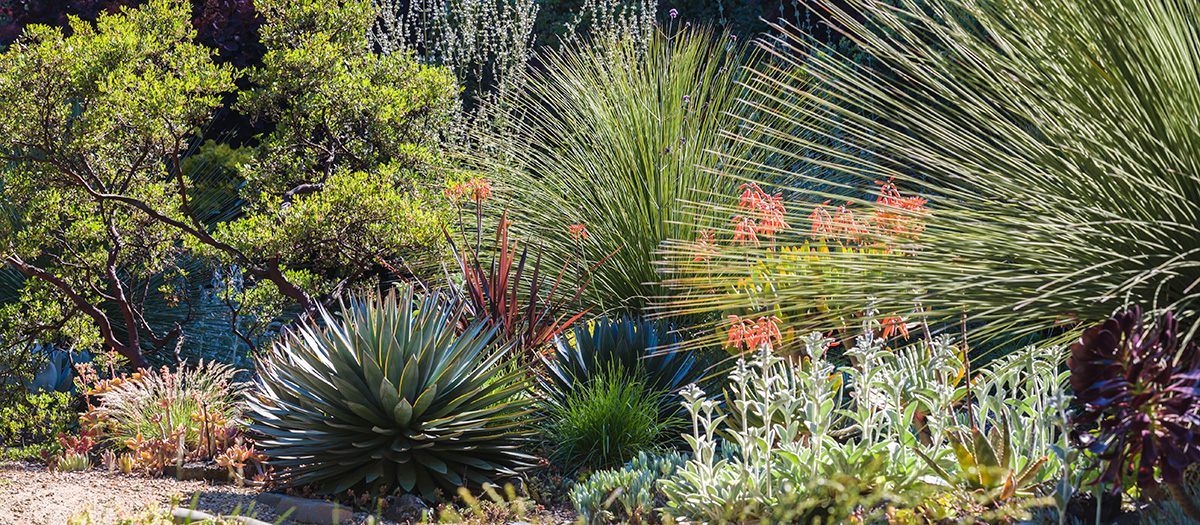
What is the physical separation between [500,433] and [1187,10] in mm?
2782

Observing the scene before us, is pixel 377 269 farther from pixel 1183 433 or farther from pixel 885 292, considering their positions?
pixel 1183 433

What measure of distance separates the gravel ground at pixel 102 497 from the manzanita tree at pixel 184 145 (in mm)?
1280

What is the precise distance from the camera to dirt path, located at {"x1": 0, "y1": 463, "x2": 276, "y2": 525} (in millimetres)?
3262

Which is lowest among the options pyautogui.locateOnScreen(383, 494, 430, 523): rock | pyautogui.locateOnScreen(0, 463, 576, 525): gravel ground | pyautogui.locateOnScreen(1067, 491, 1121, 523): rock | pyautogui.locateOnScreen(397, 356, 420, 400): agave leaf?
pyautogui.locateOnScreen(383, 494, 430, 523): rock

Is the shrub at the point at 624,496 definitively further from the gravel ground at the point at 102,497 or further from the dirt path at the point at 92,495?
the dirt path at the point at 92,495

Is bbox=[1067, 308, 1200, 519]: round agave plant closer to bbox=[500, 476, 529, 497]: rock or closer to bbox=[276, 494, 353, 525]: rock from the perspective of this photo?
bbox=[500, 476, 529, 497]: rock

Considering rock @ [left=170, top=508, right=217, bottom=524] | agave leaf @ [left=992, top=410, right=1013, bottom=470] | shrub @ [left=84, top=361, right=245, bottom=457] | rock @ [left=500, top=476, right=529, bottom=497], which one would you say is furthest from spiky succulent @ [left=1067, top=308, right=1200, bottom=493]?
shrub @ [left=84, top=361, right=245, bottom=457]

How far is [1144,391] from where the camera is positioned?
1.75 m

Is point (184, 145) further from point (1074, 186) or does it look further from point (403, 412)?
point (1074, 186)

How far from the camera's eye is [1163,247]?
1.77 meters

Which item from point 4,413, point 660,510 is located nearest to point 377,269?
point 4,413

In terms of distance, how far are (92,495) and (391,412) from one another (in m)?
1.41

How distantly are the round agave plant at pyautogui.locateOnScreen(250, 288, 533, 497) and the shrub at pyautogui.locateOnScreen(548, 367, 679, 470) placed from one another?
9.5 inches

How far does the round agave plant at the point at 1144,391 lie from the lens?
1712 millimetres
